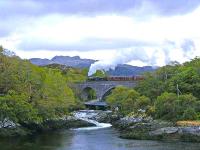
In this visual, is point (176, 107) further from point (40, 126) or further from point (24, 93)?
point (24, 93)

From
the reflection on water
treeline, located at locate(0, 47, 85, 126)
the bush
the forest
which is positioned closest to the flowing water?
Result: the reflection on water

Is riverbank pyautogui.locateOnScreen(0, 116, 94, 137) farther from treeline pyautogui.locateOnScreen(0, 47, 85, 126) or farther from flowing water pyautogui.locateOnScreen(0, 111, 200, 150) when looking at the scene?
flowing water pyautogui.locateOnScreen(0, 111, 200, 150)

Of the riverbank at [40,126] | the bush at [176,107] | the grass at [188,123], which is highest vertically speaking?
the bush at [176,107]

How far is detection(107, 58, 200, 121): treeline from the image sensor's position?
66625mm

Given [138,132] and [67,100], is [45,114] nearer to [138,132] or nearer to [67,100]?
[67,100]

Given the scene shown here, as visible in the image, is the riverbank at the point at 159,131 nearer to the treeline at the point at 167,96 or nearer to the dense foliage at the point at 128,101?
the treeline at the point at 167,96

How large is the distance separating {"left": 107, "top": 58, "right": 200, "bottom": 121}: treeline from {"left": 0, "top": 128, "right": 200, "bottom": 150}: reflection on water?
9059 millimetres

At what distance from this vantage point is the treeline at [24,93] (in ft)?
206

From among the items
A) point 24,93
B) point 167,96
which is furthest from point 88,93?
point 24,93

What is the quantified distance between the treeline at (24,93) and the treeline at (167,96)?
544 inches

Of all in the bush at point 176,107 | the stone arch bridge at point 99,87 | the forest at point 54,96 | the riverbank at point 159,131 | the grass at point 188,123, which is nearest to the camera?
the riverbank at point 159,131

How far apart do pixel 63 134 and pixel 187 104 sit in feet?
59.9

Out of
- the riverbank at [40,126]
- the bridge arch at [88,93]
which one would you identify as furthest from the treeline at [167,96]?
the bridge arch at [88,93]

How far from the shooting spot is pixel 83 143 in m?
56.1
